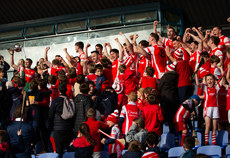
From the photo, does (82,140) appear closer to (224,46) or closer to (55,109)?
(55,109)

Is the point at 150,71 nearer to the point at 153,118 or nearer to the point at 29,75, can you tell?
the point at 153,118

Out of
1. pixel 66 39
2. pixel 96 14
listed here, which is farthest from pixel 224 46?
pixel 66 39

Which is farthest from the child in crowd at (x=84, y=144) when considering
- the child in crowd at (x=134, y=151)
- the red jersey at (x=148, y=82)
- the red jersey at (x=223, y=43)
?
the red jersey at (x=223, y=43)

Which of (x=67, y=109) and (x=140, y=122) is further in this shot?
(x=67, y=109)

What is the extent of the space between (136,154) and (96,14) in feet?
37.0

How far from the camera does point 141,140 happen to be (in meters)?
7.06

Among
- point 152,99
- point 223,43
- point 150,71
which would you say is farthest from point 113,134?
point 223,43

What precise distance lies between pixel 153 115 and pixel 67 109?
174 centimetres

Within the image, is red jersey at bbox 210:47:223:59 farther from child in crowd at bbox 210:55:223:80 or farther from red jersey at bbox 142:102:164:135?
red jersey at bbox 142:102:164:135

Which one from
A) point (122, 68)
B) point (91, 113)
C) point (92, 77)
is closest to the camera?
point (91, 113)

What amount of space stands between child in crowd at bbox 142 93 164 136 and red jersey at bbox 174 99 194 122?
415mm

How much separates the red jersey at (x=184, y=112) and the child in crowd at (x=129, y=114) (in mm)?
878

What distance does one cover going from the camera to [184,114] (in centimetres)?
807

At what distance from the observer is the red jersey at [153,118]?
7766 millimetres
